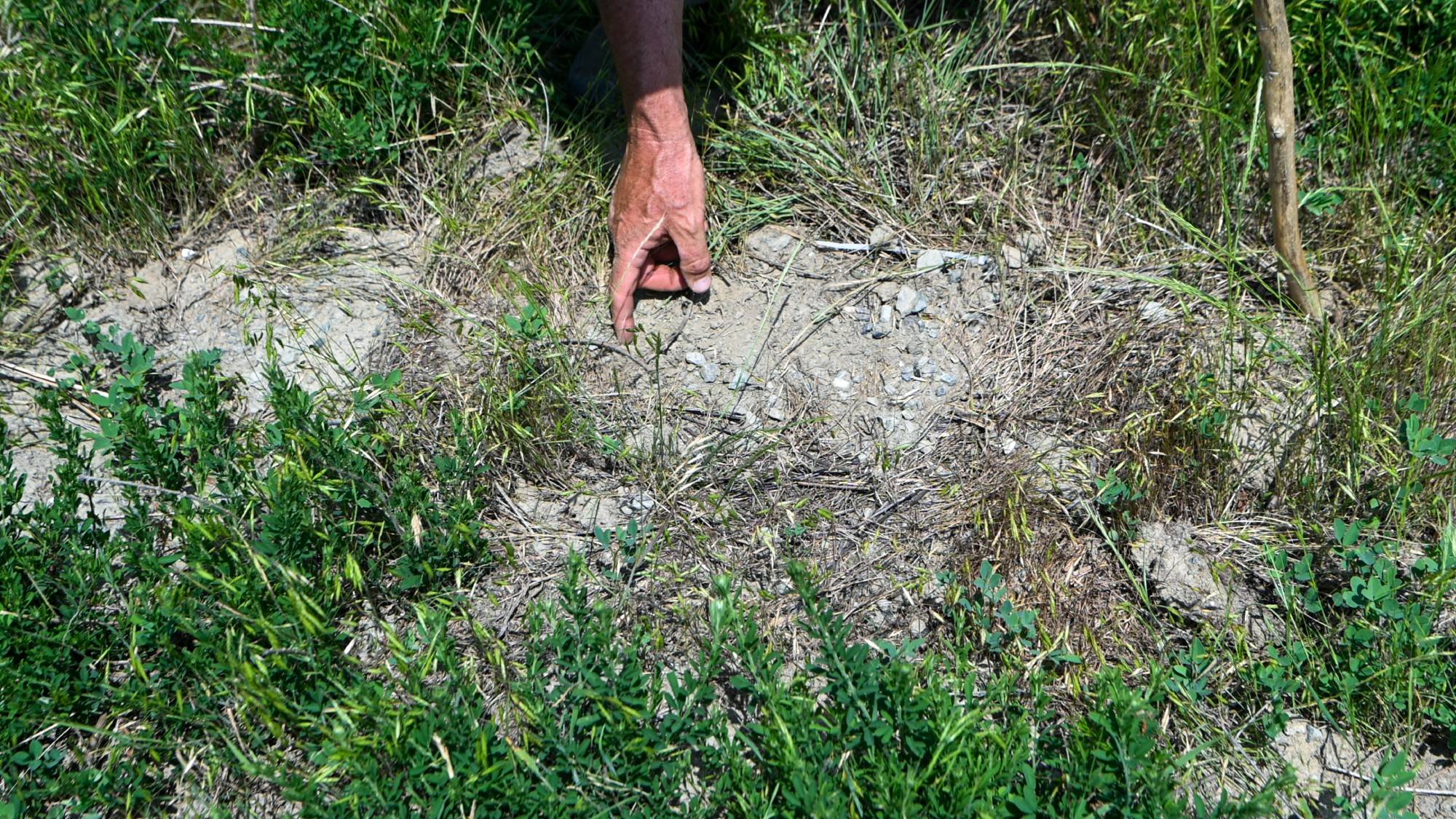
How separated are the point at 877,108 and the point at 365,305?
1.68m

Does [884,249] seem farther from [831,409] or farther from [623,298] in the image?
[623,298]

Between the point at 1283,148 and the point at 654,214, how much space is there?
1662mm

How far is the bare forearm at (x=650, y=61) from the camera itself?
9.20ft

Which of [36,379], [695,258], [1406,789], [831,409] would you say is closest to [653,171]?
[695,258]

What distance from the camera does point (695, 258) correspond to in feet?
9.73

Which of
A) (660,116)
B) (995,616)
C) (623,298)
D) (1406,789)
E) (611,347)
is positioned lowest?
(1406,789)

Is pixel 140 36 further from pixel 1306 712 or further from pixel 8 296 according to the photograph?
pixel 1306 712

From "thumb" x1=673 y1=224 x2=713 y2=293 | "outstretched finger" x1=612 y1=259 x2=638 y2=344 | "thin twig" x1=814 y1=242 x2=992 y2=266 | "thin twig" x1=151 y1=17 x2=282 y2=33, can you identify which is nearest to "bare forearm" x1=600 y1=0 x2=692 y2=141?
"thumb" x1=673 y1=224 x2=713 y2=293

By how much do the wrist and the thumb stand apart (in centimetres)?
26

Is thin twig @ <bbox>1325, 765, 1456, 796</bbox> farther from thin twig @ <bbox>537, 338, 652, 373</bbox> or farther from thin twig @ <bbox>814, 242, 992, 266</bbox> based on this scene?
thin twig @ <bbox>537, 338, 652, 373</bbox>

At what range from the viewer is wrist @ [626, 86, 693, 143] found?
9.44 feet

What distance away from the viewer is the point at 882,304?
9.91 feet

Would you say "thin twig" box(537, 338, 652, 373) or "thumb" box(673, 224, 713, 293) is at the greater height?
"thumb" box(673, 224, 713, 293)

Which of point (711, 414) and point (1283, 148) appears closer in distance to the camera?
point (1283, 148)
